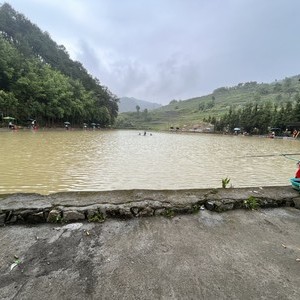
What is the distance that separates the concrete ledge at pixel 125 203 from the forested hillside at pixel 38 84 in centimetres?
3569

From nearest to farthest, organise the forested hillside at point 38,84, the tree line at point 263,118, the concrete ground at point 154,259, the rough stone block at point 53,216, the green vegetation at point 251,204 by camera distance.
→ the concrete ground at point 154,259 < the rough stone block at point 53,216 < the green vegetation at point 251,204 < the forested hillside at point 38,84 < the tree line at point 263,118

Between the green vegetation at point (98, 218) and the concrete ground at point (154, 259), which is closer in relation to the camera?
the concrete ground at point (154, 259)

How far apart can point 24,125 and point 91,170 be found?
3557cm

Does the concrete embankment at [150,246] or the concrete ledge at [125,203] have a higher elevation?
the concrete ledge at [125,203]

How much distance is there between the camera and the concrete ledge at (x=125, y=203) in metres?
3.01

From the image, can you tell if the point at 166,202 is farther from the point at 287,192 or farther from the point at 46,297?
the point at 287,192

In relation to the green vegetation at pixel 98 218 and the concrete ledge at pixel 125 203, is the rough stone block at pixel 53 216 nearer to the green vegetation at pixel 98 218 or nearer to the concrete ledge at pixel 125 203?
the concrete ledge at pixel 125 203

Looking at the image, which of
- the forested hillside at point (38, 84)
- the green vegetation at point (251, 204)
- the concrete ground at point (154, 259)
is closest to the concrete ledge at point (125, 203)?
the green vegetation at point (251, 204)

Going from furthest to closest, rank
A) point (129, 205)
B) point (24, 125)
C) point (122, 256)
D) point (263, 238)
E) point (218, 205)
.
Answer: point (24, 125), point (218, 205), point (129, 205), point (263, 238), point (122, 256)

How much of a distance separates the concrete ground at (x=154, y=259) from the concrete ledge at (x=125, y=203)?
133 millimetres

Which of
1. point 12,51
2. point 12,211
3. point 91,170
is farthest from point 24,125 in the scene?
point 12,211

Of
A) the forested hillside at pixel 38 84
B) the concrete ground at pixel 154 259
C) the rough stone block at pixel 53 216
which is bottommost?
the concrete ground at pixel 154 259

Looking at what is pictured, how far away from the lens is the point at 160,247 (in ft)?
8.44

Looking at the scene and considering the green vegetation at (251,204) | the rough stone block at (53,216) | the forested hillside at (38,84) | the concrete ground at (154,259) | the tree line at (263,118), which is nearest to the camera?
the concrete ground at (154,259)
